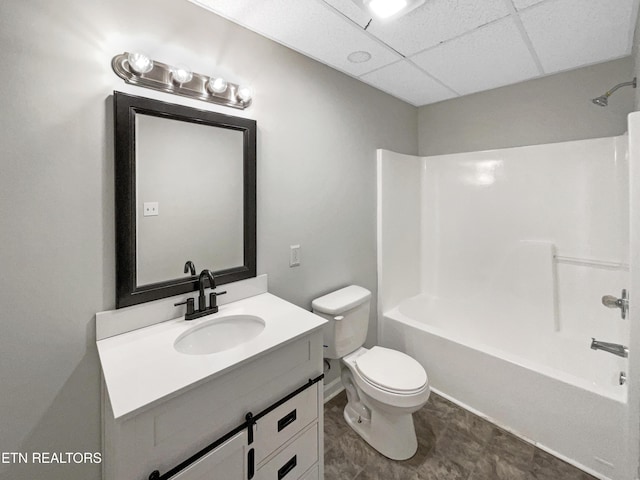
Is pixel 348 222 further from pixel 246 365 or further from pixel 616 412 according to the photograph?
pixel 616 412

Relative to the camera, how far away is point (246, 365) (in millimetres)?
1094

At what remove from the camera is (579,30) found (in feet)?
5.21

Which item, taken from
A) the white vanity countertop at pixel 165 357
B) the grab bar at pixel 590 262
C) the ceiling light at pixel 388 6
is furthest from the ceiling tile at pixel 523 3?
the white vanity countertop at pixel 165 357

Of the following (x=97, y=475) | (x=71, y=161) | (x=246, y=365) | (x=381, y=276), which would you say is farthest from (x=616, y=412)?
(x=71, y=161)

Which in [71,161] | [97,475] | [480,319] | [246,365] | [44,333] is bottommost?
[97,475]

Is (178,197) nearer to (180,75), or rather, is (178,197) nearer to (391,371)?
(180,75)

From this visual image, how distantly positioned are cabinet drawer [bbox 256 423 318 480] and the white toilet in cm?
47

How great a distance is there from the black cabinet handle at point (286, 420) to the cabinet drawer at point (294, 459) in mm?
101

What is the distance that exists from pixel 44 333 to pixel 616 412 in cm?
261

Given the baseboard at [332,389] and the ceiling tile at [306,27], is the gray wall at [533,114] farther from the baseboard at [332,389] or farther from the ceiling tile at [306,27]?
the baseboard at [332,389]

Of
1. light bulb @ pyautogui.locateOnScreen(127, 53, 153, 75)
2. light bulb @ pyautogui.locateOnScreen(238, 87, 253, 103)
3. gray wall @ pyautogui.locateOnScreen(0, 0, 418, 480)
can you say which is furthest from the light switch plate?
light bulb @ pyautogui.locateOnScreen(238, 87, 253, 103)

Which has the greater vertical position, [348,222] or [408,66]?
[408,66]

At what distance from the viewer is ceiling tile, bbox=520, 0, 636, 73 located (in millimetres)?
1395

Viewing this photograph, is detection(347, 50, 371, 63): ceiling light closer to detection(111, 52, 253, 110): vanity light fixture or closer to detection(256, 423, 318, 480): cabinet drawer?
detection(111, 52, 253, 110): vanity light fixture
